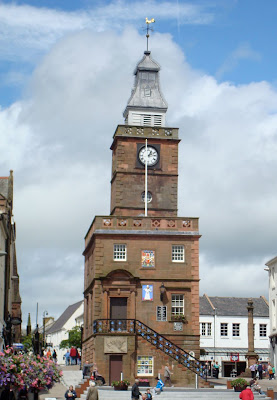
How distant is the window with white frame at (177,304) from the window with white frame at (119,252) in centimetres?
420

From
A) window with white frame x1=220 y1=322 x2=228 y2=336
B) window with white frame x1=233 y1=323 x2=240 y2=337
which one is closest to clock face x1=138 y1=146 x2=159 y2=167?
window with white frame x1=220 y1=322 x2=228 y2=336

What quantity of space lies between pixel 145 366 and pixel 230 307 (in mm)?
43832

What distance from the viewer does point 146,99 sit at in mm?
66438

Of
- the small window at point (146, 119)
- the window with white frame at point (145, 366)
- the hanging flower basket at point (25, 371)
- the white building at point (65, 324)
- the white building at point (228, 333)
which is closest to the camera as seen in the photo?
the hanging flower basket at point (25, 371)

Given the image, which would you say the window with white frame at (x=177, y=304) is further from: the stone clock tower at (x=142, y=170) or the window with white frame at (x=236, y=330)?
the window with white frame at (x=236, y=330)

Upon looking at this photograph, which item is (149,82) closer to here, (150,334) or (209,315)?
(150,334)

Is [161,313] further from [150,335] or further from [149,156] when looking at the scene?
[149,156]

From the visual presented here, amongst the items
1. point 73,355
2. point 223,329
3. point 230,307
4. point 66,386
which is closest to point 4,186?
point 73,355

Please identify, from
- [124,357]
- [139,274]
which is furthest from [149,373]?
[139,274]

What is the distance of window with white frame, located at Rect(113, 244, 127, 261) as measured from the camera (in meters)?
55.0

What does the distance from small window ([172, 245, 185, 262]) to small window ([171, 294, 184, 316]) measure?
2.43 metres

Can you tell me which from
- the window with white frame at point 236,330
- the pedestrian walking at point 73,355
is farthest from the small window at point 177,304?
the window with white frame at point 236,330

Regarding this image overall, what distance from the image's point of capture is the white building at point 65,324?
420ft

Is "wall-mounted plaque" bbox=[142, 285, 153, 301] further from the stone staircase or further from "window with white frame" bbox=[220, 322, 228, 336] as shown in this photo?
"window with white frame" bbox=[220, 322, 228, 336]
